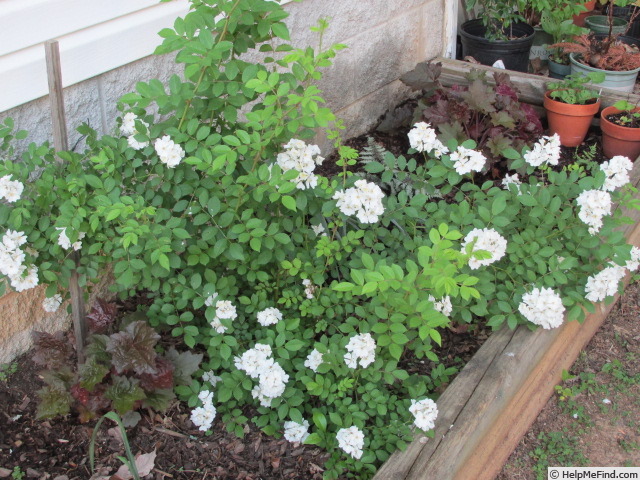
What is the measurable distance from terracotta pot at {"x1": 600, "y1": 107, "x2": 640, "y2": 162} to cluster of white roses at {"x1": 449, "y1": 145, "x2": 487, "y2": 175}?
164cm

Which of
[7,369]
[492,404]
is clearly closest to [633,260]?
[492,404]

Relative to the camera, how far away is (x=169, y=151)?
2.04m

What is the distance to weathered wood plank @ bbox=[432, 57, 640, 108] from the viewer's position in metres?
4.09

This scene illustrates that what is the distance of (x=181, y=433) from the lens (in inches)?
89.7

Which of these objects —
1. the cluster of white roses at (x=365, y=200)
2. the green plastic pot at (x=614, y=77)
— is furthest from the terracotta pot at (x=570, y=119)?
the cluster of white roses at (x=365, y=200)

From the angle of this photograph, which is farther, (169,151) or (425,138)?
(425,138)

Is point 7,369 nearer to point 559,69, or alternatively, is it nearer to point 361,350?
point 361,350

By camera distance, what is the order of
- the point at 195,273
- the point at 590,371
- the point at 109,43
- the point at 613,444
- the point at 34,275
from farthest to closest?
1. the point at 590,371
2. the point at 613,444
3. the point at 109,43
4. the point at 195,273
5. the point at 34,275

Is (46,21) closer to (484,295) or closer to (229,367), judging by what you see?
(229,367)

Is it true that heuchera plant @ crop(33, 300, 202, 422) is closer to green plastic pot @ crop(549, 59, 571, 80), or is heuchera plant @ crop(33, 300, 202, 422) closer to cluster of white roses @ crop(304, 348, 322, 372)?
cluster of white roses @ crop(304, 348, 322, 372)

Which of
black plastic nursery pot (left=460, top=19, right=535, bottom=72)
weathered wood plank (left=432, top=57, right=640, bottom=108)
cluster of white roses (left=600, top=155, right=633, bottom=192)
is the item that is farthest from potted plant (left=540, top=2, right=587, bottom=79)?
cluster of white roses (left=600, top=155, right=633, bottom=192)

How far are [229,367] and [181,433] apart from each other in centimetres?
27

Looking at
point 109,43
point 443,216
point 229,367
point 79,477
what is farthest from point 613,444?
point 109,43

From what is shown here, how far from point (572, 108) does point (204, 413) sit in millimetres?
2869
